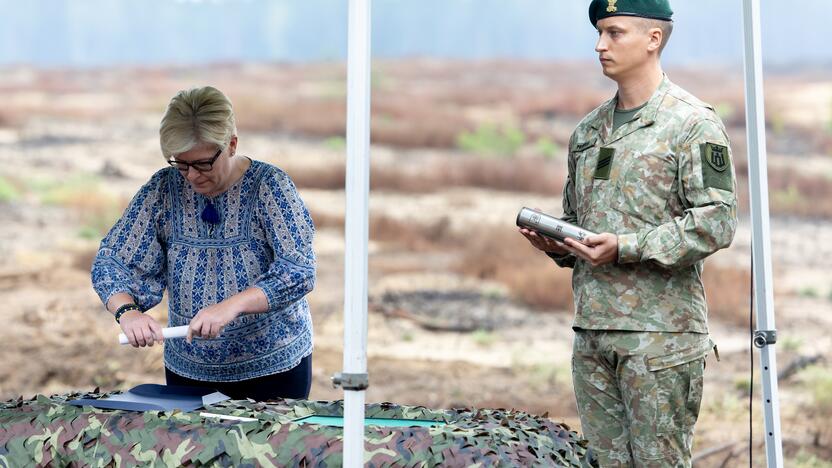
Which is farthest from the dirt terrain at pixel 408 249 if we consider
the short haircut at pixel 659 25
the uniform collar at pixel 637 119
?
the short haircut at pixel 659 25

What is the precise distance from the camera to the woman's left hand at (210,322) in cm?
275

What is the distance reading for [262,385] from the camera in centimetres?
320

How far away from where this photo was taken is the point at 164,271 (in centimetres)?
323

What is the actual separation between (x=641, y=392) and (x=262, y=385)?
42.2 inches

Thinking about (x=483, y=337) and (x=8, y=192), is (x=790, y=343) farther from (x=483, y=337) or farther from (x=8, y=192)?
(x=8, y=192)

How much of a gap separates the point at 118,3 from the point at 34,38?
742 mm

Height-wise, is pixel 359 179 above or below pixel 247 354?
above

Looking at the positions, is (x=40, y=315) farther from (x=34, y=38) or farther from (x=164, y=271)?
(x=164, y=271)

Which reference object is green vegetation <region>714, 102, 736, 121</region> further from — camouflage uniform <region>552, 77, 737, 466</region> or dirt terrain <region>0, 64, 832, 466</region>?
camouflage uniform <region>552, 77, 737, 466</region>

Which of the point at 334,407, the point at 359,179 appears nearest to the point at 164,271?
the point at 334,407

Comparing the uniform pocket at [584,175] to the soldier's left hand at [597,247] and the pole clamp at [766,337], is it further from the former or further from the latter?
the pole clamp at [766,337]

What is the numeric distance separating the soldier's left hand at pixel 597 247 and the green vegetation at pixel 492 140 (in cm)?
617

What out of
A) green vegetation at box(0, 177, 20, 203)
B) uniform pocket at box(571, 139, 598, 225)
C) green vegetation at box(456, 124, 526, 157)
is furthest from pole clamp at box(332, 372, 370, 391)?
green vegetation at box(0, 177, 20, 203)

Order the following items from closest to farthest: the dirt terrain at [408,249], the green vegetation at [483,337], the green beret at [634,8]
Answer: the green beret at [634,8]
the dirt terrain at [408,249]
the green vegetation at [483,337]
